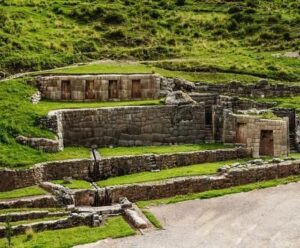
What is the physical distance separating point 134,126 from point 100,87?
423 centimetres

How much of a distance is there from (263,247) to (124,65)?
2283cm

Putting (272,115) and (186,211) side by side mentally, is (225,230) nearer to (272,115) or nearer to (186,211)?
(186,211)

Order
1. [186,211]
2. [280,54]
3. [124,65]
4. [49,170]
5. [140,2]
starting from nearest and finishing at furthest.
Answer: [186,211], [49,170], [124,65], [280,54], [140,2]

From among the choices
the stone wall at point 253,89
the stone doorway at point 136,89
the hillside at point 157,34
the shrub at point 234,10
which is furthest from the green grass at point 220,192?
the shrub at point 234,10

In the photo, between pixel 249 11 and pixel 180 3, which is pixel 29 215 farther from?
pixel 180 3

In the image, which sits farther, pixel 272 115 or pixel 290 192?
pixel 272 115

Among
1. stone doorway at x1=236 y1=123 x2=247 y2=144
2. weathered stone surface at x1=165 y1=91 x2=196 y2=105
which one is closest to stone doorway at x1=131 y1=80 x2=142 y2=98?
weathered stone surface at x1=165 y1=91 x2=196 y2=105

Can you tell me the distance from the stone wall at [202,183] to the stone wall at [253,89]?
29.4 ft

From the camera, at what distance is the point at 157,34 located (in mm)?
55688

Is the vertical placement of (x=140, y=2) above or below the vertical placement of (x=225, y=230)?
above

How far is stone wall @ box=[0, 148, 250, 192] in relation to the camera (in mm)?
31703

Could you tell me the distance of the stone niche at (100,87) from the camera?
134 feet

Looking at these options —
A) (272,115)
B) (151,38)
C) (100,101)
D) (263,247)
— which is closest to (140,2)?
(151,38)

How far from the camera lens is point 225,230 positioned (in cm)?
2745
